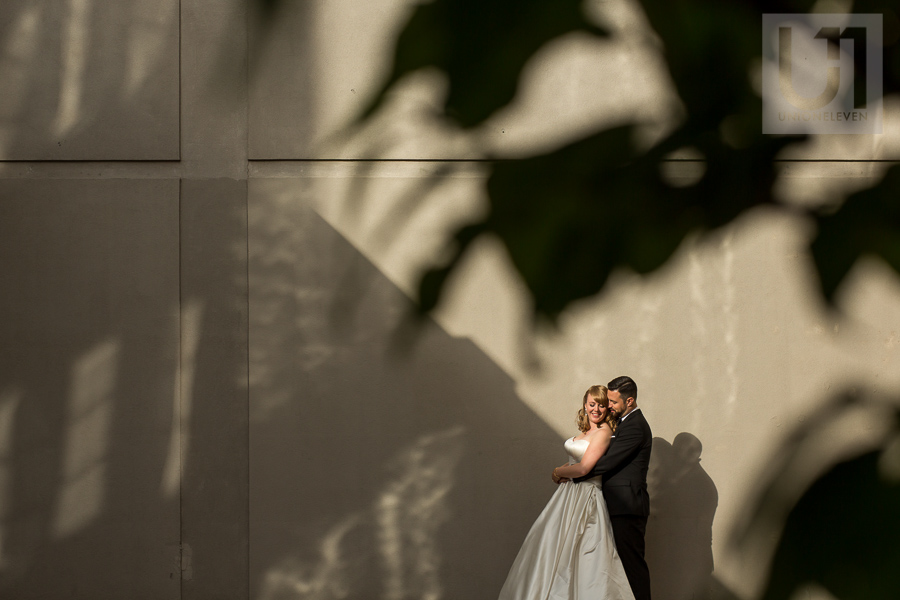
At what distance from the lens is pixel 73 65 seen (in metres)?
4.07

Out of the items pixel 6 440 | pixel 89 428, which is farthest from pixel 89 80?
pixel 6 440

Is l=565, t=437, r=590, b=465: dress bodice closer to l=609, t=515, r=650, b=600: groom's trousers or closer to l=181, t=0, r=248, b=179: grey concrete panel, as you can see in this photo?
l=609, t=515, r=650, b=600: groom's trousers

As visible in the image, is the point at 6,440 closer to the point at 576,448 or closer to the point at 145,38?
the point at 145,38

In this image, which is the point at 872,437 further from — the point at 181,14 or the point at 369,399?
the point at 181,14

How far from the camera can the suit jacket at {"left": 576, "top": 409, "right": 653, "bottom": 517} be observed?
357 centimetres

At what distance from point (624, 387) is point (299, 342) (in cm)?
187

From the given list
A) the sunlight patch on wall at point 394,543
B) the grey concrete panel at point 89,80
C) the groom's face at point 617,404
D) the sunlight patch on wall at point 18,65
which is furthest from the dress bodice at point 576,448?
the sunlight patch on wall at point 18,65

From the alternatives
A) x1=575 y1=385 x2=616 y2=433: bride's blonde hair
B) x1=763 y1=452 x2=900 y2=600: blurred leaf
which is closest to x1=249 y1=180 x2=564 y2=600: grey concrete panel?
x1=575 y1=385 x2=616 y2=433: bride's blonde hair

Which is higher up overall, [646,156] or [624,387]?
[646,156]

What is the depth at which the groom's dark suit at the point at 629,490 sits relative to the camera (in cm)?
357

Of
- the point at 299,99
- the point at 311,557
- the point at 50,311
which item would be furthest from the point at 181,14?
the point at 311,557

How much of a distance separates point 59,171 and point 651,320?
3601 millimetres

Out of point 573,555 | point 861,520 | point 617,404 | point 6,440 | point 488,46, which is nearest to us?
point 861,520

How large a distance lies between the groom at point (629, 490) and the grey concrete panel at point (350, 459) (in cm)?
56
